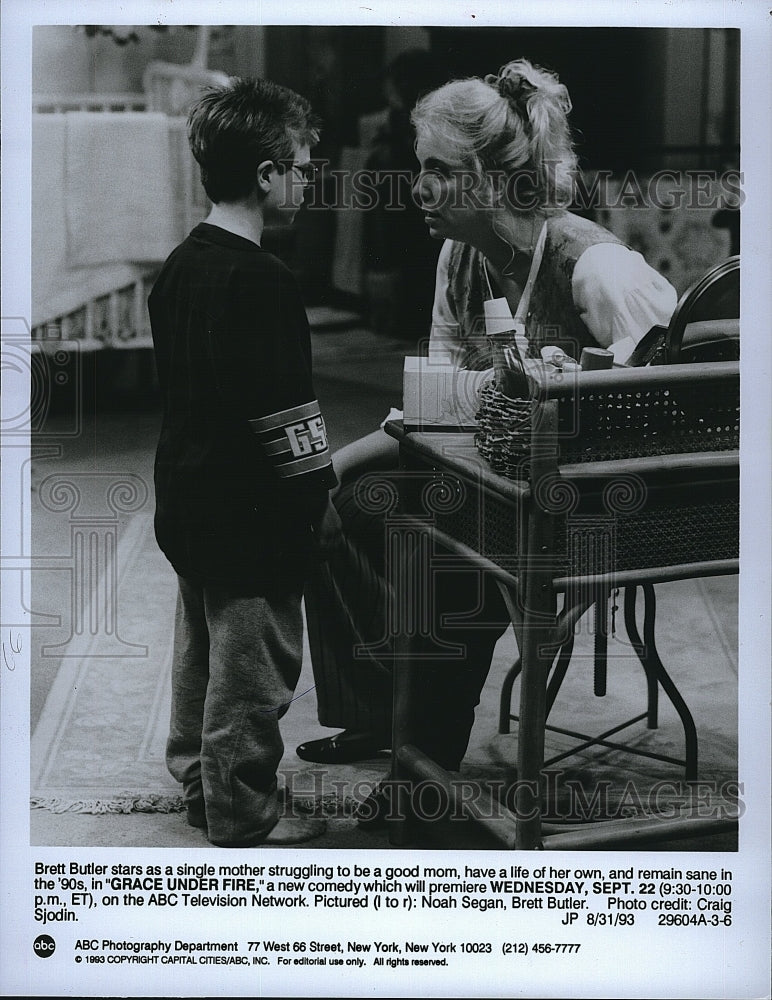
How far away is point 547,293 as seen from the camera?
2.60 metres

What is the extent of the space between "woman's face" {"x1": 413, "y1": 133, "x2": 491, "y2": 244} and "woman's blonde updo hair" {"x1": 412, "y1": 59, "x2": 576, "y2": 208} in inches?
0.7

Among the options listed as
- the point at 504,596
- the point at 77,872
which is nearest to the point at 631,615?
the point at 504,596

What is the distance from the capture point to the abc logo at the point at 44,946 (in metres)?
2.64

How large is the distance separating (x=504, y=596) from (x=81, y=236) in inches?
46.6

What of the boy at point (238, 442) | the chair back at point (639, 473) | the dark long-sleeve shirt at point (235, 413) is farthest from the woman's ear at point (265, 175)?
the chair back at point (639, 473)

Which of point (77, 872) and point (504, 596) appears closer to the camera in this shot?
point (504, 596)

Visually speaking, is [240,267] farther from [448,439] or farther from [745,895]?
[745,895]

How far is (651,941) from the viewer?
2613 millimetres

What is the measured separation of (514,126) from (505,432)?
Answer: 2.17 feet

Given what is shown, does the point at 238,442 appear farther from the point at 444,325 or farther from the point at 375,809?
the point at 375,809

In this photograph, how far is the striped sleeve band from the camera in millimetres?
2525

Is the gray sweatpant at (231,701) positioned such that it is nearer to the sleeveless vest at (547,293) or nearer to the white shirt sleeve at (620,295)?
the sleeveless vest at (547,293)

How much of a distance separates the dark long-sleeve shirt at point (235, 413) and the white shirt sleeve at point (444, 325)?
0.90 feet

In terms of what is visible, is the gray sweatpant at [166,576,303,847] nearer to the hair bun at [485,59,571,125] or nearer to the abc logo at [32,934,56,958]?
the abc logo at [32,934,56,958]
